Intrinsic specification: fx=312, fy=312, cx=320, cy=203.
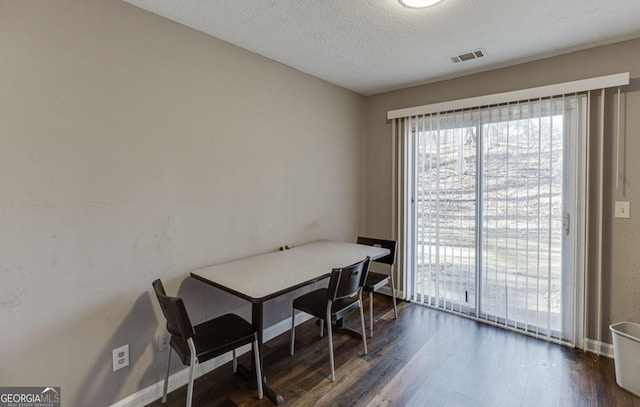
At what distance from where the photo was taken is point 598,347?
8.16ft

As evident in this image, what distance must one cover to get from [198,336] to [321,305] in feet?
2.81

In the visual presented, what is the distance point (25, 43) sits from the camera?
1.51 metres

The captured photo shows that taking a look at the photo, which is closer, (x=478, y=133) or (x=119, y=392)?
(x=119, y=392)

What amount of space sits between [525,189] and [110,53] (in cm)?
320

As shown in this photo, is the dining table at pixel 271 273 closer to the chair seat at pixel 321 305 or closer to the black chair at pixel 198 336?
the black chair at pixel 198 336

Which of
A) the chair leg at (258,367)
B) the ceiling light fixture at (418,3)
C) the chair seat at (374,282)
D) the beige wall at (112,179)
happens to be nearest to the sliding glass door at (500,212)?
the chair seat at (374,282)

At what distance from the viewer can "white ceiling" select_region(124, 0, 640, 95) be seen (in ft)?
6.24

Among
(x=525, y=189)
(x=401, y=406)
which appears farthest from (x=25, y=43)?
(x=525, y=189)

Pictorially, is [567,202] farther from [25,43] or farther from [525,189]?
[25,43]

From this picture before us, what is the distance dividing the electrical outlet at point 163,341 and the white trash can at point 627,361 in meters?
2.99

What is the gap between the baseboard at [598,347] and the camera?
245 cm

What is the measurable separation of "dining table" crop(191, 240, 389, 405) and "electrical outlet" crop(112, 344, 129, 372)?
0.56 m

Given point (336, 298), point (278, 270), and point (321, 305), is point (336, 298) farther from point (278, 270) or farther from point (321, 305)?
point (278, 270)
